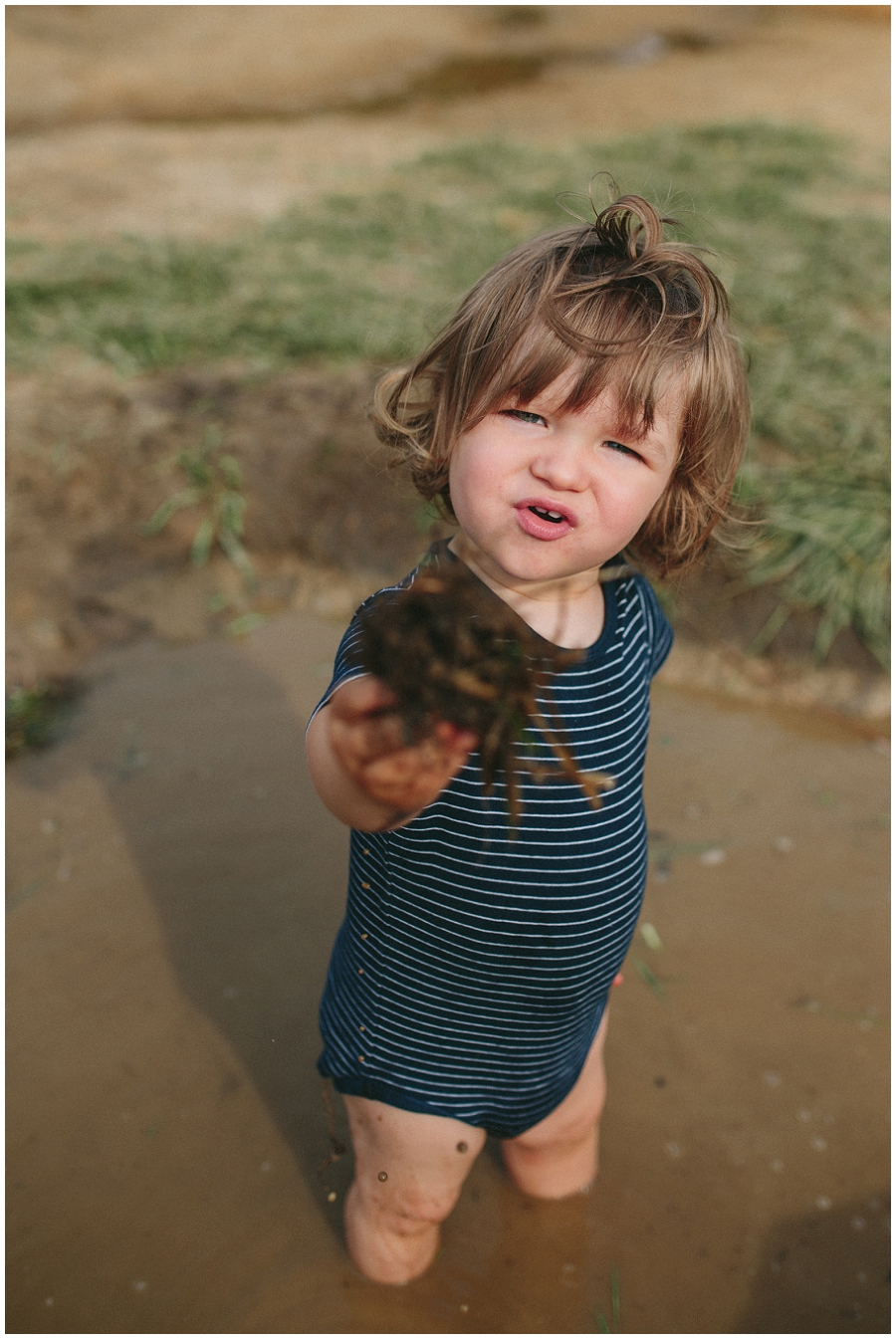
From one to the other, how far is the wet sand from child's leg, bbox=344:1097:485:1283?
10.8 inches

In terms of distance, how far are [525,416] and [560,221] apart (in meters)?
6.18

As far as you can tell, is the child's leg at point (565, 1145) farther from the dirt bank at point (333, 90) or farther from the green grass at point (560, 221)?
the dirt bank at point (333, 90)

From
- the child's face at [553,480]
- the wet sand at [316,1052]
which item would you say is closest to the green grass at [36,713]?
the wet sand at [316,1052]

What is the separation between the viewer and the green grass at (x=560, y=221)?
364 centimetres

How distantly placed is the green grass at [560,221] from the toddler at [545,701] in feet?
4.01

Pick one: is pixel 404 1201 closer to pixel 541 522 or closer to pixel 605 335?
pixel 541 522

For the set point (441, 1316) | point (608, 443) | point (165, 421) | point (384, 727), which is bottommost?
point (441, 1316)

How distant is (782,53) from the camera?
592 inches

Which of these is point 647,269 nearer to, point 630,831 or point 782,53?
point 630,831

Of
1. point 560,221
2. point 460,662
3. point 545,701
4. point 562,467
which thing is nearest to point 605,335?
point 562,467

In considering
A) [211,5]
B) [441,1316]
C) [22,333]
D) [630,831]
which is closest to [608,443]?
[630,831]

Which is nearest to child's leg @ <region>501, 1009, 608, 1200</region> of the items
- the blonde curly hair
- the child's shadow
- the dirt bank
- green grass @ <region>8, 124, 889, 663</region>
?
the child's shadow

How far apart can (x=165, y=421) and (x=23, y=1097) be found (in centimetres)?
294

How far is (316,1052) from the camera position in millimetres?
2529
